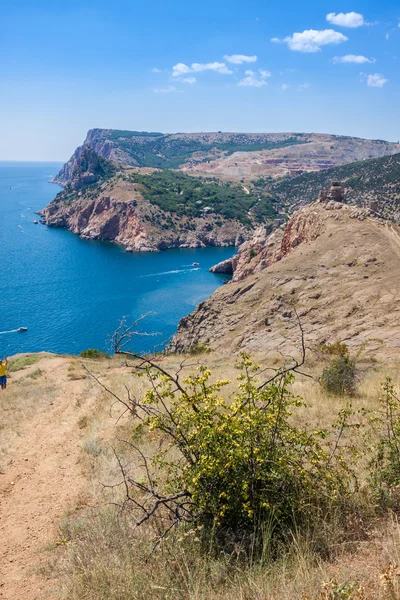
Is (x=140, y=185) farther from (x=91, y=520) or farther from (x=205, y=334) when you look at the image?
(x=91, y=520)

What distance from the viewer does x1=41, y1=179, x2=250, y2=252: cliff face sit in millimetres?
109000

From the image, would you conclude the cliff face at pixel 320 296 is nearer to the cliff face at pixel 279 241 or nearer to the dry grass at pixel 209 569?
the cliff face at pixel 279 241

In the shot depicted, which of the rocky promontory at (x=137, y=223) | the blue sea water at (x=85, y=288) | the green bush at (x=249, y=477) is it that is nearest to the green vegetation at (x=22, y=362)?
the blue sea water at (x=85, y=288)

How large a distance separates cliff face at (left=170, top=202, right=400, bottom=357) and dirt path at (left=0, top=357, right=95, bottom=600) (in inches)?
524

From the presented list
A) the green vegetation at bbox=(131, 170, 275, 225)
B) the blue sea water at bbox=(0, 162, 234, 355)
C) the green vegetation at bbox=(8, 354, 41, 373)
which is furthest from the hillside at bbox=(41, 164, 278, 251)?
the green vegetation at bbox=(8, 354, 41, 373)

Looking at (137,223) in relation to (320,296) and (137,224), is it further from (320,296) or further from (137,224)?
(320,296)

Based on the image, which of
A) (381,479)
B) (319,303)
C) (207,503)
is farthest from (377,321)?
(207,503)

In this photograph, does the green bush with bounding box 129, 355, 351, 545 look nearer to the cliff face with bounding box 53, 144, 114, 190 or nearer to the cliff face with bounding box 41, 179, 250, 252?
the cliff face with bounding box 41, 179, 250, 252

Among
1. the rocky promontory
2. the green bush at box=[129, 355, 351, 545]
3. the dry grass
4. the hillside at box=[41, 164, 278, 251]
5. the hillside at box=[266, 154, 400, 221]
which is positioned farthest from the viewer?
the hillside at box=[41, 164, 278, 251]

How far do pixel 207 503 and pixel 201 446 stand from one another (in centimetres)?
62

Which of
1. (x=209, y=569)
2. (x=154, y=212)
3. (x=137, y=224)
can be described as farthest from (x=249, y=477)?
(x=154, y=212)

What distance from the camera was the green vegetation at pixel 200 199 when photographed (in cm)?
12325

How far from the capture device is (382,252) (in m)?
28.1

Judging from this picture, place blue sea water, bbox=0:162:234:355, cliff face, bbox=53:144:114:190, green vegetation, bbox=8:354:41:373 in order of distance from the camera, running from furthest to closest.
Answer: cliff face, bbox=53:144:114:190 → blue sea water, bbox=0:162:234:355 → green vegetation, bbox=8:354:41:373
